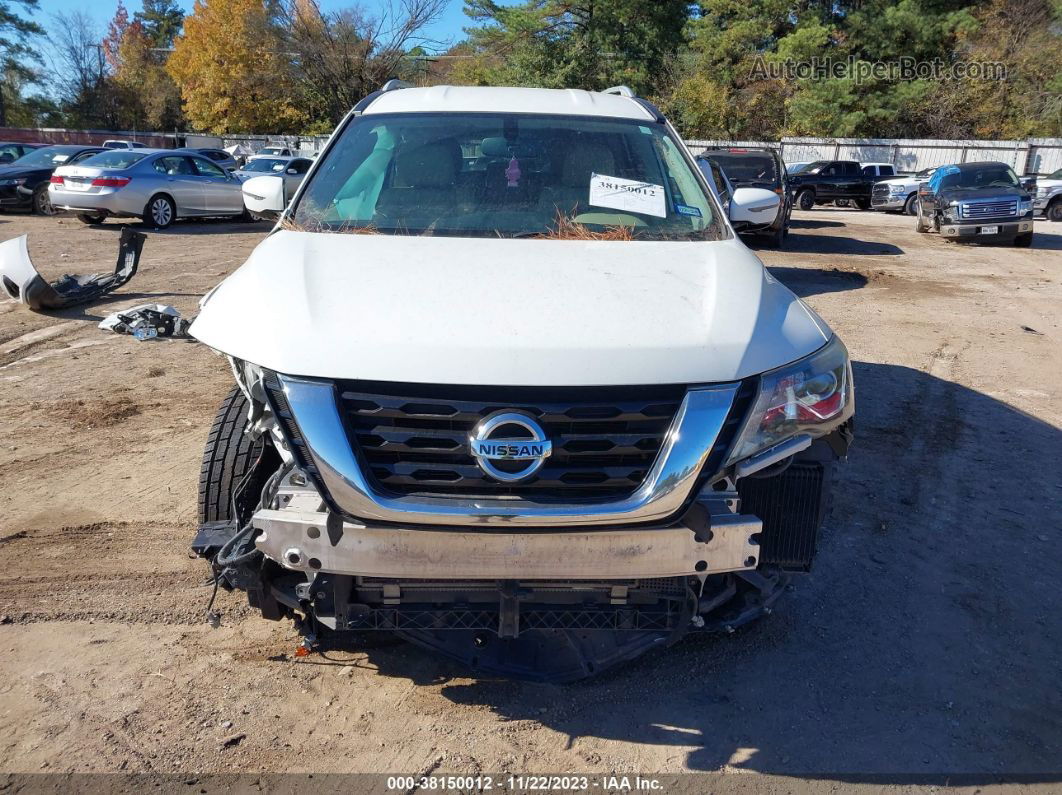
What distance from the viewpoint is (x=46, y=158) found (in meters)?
19.0

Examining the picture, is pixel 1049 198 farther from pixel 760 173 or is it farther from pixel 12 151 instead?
pixel 12 151

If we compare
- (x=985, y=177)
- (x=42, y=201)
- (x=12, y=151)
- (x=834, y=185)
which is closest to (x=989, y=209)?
(x=985, y=177)

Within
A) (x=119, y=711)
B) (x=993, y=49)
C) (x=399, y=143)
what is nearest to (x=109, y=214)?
(x=399, y=143)

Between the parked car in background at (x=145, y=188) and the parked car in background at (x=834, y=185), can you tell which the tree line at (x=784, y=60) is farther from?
the parked car in background at (x=145, y=188)

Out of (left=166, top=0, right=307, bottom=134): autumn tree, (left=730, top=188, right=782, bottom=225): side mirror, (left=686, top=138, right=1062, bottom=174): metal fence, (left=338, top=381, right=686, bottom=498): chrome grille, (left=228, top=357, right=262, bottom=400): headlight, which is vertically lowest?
(left=338, top=381, right=686, bottom=498): chrome grille

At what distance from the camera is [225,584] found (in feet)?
8.91

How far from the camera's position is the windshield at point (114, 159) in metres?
15.8

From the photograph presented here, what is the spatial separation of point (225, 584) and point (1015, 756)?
2.55m

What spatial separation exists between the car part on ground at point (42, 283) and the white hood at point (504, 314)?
6.45m

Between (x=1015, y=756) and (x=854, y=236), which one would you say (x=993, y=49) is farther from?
(x=1015, y=756)

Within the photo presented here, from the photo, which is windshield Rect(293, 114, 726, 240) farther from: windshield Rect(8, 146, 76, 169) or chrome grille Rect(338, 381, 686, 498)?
windshield Rect(8, 146, 76, 169)

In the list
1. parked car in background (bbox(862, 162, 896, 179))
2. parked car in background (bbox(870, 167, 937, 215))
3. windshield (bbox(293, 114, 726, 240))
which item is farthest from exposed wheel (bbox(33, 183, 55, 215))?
parked car in background (bbox(862, 162, 896, 179))

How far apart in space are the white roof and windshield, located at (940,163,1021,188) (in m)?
15.4

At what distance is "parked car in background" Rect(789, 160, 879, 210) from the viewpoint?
2845cm
